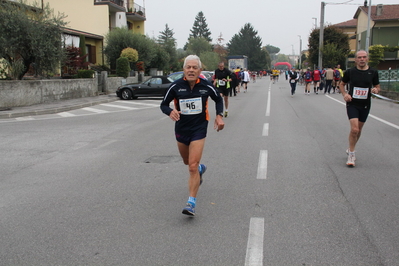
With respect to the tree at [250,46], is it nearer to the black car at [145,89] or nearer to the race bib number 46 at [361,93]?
the black car at [145,89]

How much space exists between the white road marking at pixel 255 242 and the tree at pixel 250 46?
115344 mm

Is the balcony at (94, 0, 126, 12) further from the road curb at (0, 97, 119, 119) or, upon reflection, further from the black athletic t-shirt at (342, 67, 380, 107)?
the black athletic t-shirt at (342, 67, 380, 107)

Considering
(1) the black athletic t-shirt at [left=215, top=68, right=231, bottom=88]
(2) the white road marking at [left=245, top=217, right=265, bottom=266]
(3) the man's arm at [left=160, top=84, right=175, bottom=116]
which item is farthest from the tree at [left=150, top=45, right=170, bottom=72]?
(2) the white road marking at [left=245, top=217, right=265, bottom=266]

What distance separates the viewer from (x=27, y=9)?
60.2 feet

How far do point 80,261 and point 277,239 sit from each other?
175 cm

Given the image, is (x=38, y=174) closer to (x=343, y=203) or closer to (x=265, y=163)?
(x=265, y=163)

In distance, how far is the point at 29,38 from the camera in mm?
17672

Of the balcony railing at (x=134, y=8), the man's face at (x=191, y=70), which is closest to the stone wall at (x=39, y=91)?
the man's face at (x=191, y=70)

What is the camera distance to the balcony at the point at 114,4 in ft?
119

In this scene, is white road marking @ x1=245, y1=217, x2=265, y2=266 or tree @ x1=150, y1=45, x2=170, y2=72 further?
tree @ x1=150, y1=45, x2=170, y2=72

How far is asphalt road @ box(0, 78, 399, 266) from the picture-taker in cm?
357

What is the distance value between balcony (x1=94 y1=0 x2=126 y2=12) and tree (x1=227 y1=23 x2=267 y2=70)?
261ft

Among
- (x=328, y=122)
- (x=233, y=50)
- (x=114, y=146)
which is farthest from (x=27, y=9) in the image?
(x=233, y=50)

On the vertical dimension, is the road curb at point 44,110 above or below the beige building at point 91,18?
below
